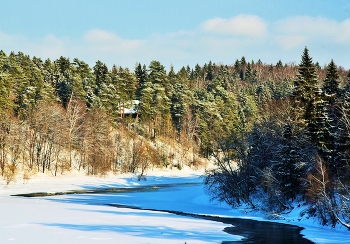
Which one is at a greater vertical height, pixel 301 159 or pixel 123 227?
pixel 301 159

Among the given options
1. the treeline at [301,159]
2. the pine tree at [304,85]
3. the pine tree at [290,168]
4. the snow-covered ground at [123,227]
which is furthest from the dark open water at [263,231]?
the pine tree at [304,85]

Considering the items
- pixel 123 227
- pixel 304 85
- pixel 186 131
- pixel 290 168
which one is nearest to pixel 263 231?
pixel 290 168

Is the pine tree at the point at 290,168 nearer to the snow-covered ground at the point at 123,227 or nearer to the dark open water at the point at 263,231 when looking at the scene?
→ the snow-covered ground at the point at 123,227

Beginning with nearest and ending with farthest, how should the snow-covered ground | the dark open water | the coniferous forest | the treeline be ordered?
the snow-covered ground
the dark open water
the treeline
the coniferous forest

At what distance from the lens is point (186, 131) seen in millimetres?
93188

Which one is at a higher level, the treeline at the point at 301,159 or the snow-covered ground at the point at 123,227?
the treeline at the point at 301,159

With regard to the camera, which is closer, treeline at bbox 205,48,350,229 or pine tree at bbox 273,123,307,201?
treeline at bbox 205,48,350,229

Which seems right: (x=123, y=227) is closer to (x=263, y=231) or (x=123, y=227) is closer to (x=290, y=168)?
(x=263, y=231)

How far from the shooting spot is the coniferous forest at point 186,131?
95.4 ft

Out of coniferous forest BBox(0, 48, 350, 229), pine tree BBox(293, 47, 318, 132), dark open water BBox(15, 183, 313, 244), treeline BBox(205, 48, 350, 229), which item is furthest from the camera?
pine tree BBox(293, 47, 318, 132)

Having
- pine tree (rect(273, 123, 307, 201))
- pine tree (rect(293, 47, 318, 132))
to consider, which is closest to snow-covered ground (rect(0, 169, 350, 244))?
pine tree (rect(273, 123, 307, 201))

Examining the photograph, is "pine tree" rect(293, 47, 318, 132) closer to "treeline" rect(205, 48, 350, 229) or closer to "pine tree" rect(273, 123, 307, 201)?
"treeline" rect(205, 48, 350, 229)

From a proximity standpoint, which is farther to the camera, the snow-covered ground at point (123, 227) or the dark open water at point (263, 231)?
the dark open water at point (263, 231)

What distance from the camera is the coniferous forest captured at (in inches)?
1145
